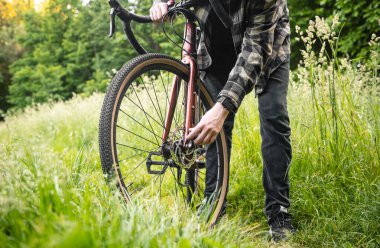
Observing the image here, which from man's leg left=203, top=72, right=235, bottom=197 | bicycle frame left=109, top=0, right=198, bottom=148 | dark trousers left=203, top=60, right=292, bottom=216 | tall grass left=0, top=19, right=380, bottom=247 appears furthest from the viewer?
man's leg left=203, top=72, right=235, bottom=197

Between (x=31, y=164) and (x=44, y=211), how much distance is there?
67cm

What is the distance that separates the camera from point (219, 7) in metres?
2.12

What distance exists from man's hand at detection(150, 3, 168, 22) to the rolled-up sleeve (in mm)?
532

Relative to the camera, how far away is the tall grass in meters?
1.26

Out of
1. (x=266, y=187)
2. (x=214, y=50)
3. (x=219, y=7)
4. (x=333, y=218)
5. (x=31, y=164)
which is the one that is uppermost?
(x=219, y=7)

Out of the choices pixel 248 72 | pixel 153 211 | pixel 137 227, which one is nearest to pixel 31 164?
pixel 153 211

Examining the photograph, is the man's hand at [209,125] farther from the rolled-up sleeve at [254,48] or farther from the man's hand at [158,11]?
the man's hand at [158,11]

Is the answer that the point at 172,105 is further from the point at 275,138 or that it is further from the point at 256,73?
the point at 275,138

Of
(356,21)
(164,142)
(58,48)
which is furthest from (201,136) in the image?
(58,48)

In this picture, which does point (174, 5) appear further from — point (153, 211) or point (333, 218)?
Result: point (333, 218)

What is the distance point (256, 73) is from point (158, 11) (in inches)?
28.5

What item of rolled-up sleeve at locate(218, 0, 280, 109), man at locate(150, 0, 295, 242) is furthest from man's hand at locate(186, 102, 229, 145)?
rolled-up sleeve at locate(218, 0, 280, 109)

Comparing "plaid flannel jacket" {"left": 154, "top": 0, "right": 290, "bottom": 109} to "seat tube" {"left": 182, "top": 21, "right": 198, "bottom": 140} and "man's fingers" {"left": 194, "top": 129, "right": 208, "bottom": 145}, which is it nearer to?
"man's fingers" {"left": 194, "top": 129, "right": 208, "bottom": 145}

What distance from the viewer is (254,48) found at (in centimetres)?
201
